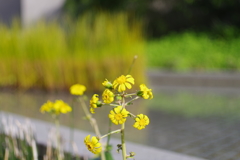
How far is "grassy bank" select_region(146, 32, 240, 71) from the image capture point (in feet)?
33.3

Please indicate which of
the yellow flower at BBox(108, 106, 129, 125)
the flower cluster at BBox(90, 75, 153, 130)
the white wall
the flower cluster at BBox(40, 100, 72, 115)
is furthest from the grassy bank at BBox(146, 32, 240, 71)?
the yellow flower at BBox(108, 106, 129, 125)

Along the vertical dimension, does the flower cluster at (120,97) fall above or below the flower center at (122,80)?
below

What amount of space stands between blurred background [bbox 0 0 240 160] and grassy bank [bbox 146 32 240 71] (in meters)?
0.03

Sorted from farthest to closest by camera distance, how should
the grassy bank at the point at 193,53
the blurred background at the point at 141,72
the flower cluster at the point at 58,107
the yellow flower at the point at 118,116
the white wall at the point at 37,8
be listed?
the white wall at the point at 37,8 → the grassy bank at the point at 193,53 → the blurred background at the point at 141,72 → the flower cluster at the point at 58,107 → the yellow flower at the point at 118,116

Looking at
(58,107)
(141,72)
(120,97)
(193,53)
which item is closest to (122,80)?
(120,97)

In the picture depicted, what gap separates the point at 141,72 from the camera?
7461 mm

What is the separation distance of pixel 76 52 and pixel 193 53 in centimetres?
503

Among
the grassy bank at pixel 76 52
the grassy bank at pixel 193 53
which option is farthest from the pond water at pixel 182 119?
the grassy bank at pixel 193 53

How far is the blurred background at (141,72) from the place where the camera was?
168 inches

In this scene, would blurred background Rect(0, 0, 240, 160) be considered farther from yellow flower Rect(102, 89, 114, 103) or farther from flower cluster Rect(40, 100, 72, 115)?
yellow flower Rect(102, 89, 114, 103)

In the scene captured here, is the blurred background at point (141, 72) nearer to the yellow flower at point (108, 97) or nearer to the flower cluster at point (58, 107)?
the flower cluster at point (58, 107)

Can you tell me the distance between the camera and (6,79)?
7.97 metres

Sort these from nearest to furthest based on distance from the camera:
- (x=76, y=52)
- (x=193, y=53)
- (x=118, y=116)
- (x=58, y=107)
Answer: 1. (x=118, y=116)
2. (x=58, y=107)
3. (x=76, y=52)
4. (x=193, y=53)

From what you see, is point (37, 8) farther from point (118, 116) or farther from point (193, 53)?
point (118, 116)
